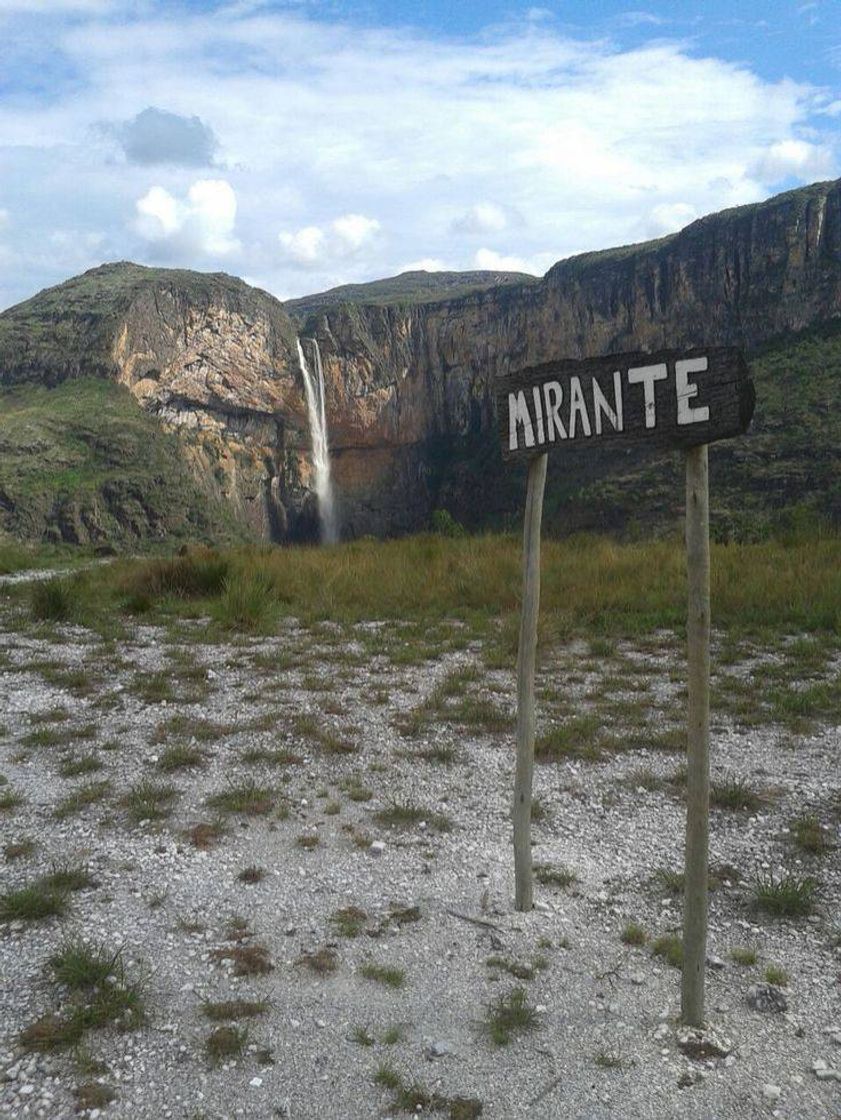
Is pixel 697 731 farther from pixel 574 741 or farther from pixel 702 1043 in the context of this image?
pixel 574 741

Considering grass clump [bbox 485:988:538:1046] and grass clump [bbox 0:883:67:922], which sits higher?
grass clump [bbox 0:883:67:922]

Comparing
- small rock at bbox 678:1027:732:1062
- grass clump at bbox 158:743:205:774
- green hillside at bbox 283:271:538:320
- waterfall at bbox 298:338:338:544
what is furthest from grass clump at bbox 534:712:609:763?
green hillside at bbox 283:271:538:320

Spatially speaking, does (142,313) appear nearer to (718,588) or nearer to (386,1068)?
(718,588)

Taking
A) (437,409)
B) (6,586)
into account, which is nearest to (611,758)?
(6,586)

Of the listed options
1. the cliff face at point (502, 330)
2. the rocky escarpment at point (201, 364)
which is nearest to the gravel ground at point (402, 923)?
the cliff face at point (502, 330)

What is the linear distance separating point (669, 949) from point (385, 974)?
1.11m

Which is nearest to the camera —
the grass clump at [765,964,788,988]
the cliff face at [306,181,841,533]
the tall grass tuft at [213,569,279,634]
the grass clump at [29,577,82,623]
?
the grass clump at [765,964,788,988]

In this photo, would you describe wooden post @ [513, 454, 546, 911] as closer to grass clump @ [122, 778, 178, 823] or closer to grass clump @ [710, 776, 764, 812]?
grass clump @ [710, 776, 764, 812]

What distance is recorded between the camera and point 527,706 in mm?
3572

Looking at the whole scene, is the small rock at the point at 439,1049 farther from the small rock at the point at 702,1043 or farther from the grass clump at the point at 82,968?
the grass clump at the point at 82,968

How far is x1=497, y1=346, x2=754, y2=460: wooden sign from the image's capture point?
8.92ft

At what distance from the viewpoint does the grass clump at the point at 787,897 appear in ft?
11.6

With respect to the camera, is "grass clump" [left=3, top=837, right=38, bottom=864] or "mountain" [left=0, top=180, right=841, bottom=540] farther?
"mountain" [left=0, top=180, right=841, bottom=540]

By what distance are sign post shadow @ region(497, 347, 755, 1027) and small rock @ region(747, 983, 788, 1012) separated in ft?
0.88
